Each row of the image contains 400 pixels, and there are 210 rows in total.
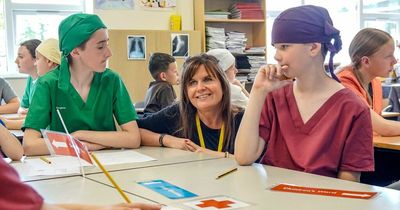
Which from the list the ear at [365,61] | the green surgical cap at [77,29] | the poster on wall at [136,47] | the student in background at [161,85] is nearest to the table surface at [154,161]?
the green surgical cap at [77,29]

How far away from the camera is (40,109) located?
7.33 feet

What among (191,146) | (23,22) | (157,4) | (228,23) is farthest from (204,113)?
(228,23)

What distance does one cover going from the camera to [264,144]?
1942mm

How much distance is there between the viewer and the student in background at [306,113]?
177cm

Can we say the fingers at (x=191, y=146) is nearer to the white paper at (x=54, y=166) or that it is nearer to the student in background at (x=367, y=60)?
the white paper at (x=54, y=166)

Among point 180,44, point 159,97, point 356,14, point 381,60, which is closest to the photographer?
point 381,60

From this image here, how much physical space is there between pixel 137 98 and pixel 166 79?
1357 mm

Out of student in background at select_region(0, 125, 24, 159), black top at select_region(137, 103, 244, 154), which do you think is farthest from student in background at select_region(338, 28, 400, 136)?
student in background at select_region(0, 125, 24, 159)

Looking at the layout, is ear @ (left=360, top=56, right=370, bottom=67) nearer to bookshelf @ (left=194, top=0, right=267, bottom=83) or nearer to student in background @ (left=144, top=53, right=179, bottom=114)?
student in background @ (left=144, top=53, right=179, bottom=114)

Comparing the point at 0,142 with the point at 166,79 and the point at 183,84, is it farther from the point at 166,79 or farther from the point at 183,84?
the point at 166,79

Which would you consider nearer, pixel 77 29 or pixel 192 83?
pixel 77 29

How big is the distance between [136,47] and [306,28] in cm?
381

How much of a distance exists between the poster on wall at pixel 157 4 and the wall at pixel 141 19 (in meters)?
0.04

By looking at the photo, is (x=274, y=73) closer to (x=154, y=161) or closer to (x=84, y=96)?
(x=154, y=161)
